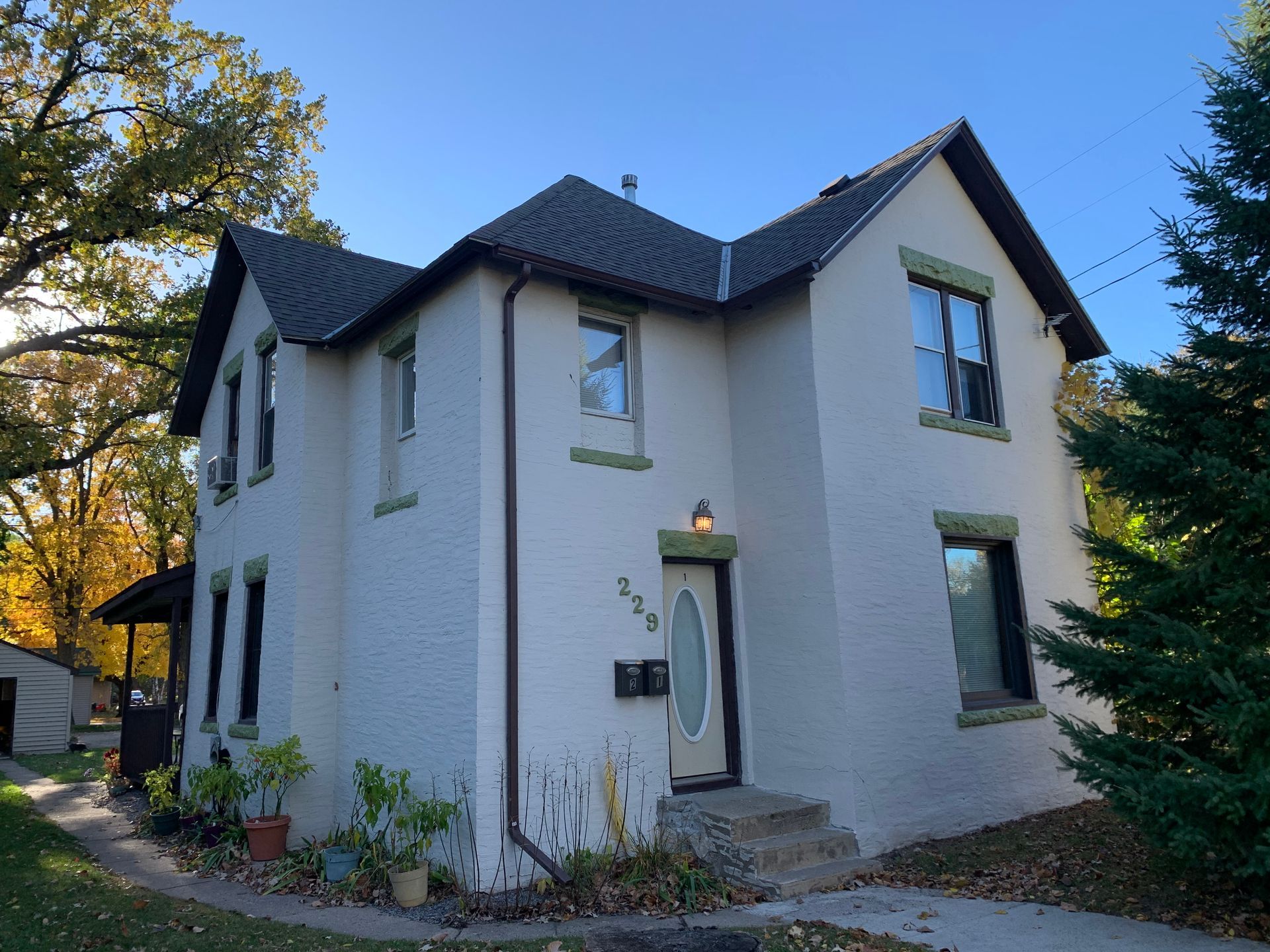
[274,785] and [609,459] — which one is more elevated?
[609,459]

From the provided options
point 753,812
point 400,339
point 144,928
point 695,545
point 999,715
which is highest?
point 400,339

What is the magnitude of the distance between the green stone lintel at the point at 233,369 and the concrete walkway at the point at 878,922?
745 centimetres

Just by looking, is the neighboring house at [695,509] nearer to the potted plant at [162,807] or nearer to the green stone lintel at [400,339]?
the green stone lintel at [400,339]

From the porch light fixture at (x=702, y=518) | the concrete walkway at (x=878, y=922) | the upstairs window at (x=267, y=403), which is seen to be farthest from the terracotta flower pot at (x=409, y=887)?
the upstairs window at (x=267, y=403)

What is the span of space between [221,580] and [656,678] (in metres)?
7.59

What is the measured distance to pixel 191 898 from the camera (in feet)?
25.8

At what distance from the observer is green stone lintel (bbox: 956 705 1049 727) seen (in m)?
8.83

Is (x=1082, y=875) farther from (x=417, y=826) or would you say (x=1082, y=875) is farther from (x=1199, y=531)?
(x=417, y=826)

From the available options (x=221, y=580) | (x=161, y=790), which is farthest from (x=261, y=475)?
(x=161, y=790)

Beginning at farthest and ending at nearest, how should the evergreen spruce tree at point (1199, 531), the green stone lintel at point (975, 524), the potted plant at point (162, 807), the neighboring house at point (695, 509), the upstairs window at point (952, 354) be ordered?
the potted plant at point (162, 807)
the upstairs window at point (952, 354)
the green stone lintel at point (975, 524)
the neighboring house at point (695, 509)
the evergreen spruce tree at point (1199, 531)

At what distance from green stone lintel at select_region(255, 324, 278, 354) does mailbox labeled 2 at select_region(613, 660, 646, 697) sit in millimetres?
6872

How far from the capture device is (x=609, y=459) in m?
8.51

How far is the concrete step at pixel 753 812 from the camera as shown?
740 cm

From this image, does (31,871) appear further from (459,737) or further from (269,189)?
(269,189)
